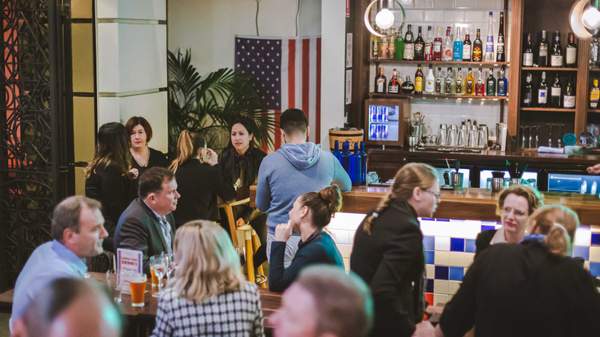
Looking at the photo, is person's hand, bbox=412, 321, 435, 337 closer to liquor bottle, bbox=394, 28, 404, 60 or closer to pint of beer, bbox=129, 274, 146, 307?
pint of beer, bbox=129, 274, 146, 307

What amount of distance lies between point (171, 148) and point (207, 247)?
530cm

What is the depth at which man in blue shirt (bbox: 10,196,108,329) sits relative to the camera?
388 cm

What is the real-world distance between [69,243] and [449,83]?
643 centimetres

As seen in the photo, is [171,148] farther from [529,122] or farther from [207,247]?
[207,247]

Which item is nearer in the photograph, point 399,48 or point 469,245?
point 469,245

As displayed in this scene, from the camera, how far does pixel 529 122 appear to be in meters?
9.88

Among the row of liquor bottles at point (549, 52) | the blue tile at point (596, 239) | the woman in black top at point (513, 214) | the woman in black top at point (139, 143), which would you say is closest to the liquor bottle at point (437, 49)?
the row of liquor bottles at point (549, 52)

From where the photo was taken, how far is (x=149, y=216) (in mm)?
5113

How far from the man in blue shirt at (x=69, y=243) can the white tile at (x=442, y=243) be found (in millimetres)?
2511

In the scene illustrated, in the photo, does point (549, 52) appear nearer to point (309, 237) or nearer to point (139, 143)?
point (139, 143)

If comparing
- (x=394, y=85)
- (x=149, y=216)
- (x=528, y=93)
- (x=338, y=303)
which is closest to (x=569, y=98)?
(x=528, y=93)

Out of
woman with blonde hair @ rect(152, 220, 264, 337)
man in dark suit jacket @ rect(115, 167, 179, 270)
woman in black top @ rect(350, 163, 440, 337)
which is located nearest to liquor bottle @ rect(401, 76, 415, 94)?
man in dark suit jacket @ rect(115, 167, 179, 270)

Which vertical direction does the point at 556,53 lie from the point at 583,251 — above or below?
above

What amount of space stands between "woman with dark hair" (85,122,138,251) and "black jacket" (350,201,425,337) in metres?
2.62
